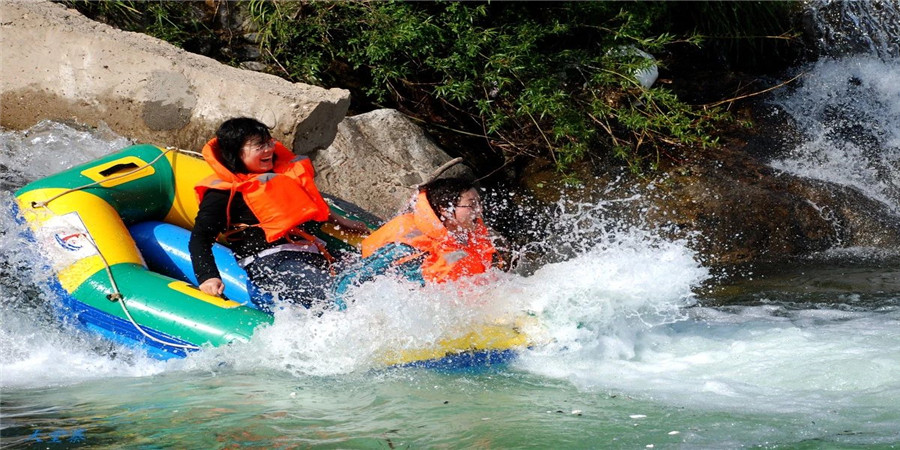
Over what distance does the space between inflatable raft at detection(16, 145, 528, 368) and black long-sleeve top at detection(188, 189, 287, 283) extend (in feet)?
0.37

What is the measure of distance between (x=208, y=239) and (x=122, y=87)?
76.7 inches

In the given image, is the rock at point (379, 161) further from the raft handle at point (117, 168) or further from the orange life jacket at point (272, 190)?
the orange life jacket at point (272, 190)

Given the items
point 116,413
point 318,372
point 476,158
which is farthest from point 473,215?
point 476,158

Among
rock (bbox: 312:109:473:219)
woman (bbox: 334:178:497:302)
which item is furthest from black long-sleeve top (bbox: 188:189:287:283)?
rock (bbox: 312:109:473:219)

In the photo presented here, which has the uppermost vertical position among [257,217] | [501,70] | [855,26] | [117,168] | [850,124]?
[855,26]

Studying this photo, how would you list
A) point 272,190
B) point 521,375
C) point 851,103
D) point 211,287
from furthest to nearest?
point 851,103
point 272,190
point 211,287
point 521,375

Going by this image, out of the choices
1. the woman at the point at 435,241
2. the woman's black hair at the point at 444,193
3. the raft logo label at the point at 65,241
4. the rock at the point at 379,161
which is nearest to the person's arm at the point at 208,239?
the raft logo label at the point at 65,241

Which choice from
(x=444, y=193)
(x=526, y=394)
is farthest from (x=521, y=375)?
(x=444, y=193)

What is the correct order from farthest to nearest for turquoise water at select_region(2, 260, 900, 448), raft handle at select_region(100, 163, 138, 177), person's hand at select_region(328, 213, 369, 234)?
person's hand at select_region(328, 213, 369, 234)
raft handle at select_region(100, 163, 138, 177)
turquoise water at select_region(2, 260, 900, 448)

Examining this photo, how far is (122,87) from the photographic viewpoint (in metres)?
5.98

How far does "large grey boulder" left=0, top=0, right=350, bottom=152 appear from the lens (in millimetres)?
5957

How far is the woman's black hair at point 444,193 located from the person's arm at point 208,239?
3.14ft

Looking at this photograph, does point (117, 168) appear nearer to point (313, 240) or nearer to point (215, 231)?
point (215, 231)

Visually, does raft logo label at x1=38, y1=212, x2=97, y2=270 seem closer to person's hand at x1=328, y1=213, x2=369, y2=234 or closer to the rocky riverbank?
person's hand at x1=328, y1=213, x2=369, y2=234
